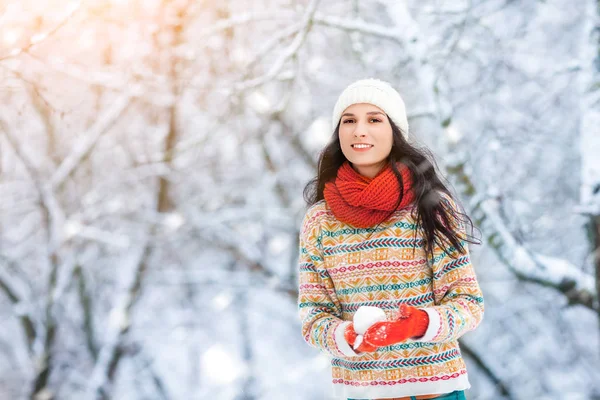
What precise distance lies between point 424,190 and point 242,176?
1676 mm

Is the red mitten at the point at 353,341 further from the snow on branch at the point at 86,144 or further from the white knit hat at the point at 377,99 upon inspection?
the snow on branch at the point at 86,144

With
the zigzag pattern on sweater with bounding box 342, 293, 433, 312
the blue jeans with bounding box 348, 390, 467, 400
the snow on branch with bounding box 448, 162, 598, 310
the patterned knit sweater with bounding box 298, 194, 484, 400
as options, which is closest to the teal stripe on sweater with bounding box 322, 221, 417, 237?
the patterned knit sweater with bounding box 298, 194, 484, 400

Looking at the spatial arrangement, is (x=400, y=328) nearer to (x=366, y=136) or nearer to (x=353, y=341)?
(x=353, y=341)

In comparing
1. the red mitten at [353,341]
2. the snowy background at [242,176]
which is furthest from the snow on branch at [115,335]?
the red mitten at [353,341]

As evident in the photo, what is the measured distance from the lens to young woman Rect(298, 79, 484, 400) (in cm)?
101

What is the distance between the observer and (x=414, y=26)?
2.60 m

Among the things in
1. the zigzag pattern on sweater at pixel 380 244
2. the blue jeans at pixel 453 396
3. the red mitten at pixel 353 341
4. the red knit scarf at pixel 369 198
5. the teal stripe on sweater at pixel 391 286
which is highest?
the red knit scarf at pixel 369 198

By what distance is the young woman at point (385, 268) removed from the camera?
3.31 feet

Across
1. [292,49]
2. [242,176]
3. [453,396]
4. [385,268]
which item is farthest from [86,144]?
[453,396]

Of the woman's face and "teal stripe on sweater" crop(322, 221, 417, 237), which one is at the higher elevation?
the woman's face

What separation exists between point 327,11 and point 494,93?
80 centimetres

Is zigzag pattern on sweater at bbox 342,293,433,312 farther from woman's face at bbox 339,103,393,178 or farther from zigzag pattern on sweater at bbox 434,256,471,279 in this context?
woman's face at bbox 339,103,393,178

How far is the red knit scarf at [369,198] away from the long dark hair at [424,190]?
11 mm

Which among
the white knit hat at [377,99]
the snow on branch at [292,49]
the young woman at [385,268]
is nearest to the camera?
the young woman at [385,268]
